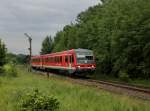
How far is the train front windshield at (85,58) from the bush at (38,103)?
27.1 m

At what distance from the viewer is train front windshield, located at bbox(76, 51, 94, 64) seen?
1636 inches

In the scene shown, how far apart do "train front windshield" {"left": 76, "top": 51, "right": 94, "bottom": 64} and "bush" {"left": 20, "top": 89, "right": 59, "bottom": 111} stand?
88.9 ft

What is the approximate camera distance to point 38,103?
13633 millimetres

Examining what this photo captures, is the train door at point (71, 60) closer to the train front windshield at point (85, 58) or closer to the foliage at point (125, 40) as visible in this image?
the train front windshield at point (85, 58)

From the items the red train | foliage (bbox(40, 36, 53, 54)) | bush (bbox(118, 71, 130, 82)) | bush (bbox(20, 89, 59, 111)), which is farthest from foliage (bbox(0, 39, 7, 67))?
foliage (bbox(40, 36, 53, 54))

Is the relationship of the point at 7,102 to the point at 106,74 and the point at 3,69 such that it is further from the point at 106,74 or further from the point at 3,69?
the point at 106,74

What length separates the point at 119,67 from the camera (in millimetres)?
39406

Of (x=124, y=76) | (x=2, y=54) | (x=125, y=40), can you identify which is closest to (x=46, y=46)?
(x=2, y=54)

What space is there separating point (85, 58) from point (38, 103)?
28.7 metres

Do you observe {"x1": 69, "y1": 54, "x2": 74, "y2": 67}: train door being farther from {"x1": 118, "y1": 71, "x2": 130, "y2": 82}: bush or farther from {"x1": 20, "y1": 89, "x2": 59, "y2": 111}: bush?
{"x1": 20, "y1": 89, "x2": 59, "y2": 111}: bush

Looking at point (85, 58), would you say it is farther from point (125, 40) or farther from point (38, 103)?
point (38, 103)

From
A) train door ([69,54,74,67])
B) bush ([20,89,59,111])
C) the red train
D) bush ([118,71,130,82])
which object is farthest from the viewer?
train door ([69,54,74,67])

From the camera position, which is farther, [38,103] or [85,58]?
[85,58]

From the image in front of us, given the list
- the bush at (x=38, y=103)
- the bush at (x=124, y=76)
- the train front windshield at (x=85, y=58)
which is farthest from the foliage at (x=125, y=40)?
the bush at (x=38, y=103)
